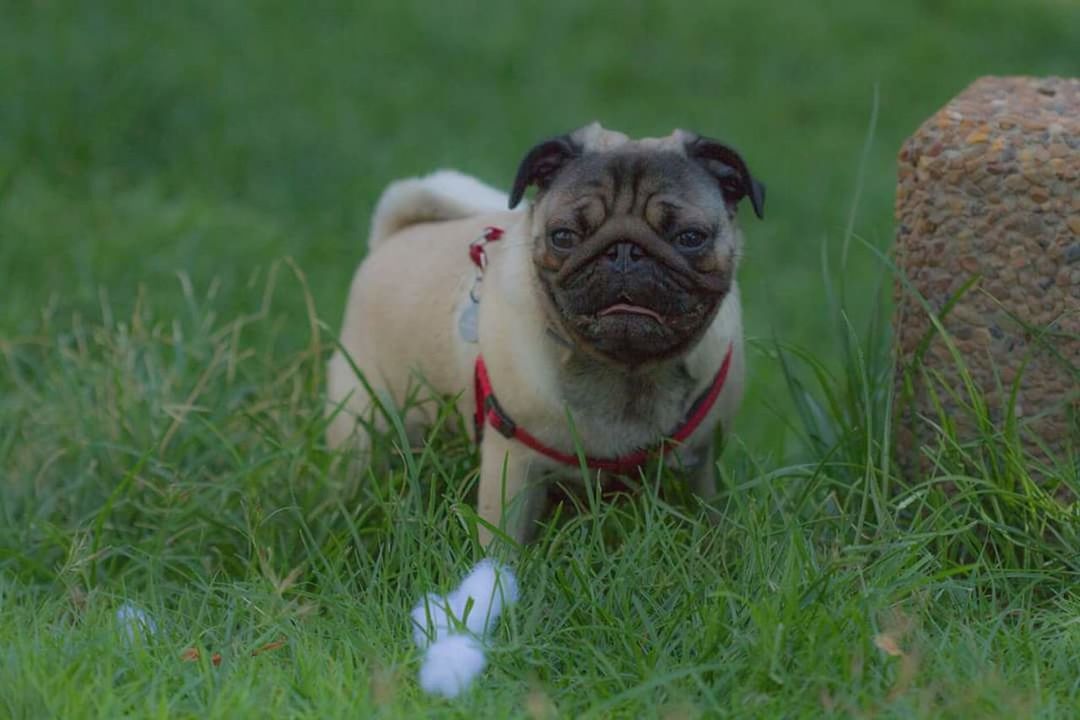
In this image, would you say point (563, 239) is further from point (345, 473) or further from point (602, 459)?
point (345, 473)

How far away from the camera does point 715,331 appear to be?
322cm

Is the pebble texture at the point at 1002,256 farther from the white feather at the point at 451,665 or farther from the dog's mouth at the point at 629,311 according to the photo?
the white feather at the point at 451,665

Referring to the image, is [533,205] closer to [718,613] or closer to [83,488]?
[718,613]

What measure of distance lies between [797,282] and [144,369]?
3246mm

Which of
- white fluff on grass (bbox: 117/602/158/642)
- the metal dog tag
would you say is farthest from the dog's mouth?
white fluff on grass (bbox: 117/602/158/642)

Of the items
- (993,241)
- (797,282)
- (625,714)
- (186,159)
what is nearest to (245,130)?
(186,159)

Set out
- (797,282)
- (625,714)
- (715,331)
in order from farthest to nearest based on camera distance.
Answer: (797,282) → (715,331) → (625,714)

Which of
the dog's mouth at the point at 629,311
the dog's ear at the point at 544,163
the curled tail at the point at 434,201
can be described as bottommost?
the curled tail at the point at 434,201

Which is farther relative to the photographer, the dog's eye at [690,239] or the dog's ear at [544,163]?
the dog's ear at [544,163]

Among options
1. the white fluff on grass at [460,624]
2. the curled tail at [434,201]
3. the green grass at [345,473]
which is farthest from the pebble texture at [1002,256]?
the curled tail at [434,201]

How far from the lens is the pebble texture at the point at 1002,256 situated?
3166 mm

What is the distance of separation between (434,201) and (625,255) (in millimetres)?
1263

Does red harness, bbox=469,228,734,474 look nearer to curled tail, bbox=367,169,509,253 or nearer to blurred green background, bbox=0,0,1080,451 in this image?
curled tail, bbox=367,169,509,253

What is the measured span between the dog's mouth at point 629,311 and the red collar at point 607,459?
12.8 inches
